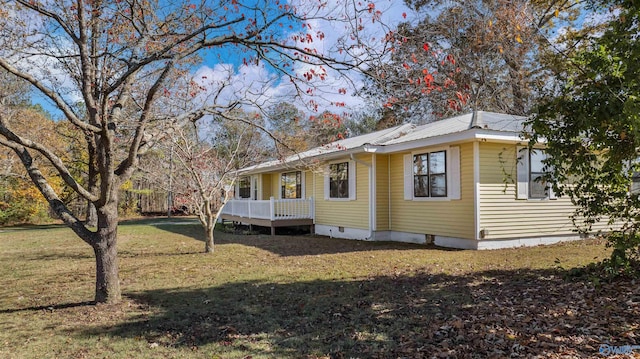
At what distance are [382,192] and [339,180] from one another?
6.94 feet

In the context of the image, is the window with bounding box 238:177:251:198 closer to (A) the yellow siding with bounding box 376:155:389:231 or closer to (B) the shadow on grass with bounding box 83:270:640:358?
(A) the yellow siding with bounding box 376:155:389:231

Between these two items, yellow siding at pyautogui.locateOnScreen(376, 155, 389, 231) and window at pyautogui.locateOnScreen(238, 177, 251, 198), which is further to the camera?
window at pyautogui.locateOnScreen(238, 177, 251, 198)

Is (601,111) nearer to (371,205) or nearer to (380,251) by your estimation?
(380,251)

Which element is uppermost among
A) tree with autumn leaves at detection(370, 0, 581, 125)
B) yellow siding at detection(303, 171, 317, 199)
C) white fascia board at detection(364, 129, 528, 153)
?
tree with autumn leaves at detection(370, 0, 581, 125)

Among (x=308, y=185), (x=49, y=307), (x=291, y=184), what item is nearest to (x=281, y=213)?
(x=308, y=185)

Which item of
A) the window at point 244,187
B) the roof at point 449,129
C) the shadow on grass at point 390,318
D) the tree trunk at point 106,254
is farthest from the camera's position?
the window at point 244,187

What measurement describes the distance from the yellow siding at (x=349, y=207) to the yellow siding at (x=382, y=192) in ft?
1.13

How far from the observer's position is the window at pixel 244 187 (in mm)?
23159

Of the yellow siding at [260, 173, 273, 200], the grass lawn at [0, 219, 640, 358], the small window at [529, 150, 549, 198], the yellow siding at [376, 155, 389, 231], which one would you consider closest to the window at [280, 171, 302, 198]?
the yellow siding at [260, 173, 273, 200]

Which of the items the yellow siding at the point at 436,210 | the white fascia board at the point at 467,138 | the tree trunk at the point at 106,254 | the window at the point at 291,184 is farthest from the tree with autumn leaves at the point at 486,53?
the tree trunk at the point at 106,254

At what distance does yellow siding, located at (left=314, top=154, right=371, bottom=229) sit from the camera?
12.8 metres

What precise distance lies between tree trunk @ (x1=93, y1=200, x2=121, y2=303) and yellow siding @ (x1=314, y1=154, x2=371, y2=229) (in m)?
8.27

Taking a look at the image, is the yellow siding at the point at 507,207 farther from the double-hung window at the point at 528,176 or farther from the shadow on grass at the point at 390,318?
the shadow on grass at the point at 390,318

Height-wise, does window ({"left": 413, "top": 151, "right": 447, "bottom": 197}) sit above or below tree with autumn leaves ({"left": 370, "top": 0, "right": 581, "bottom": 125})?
below
